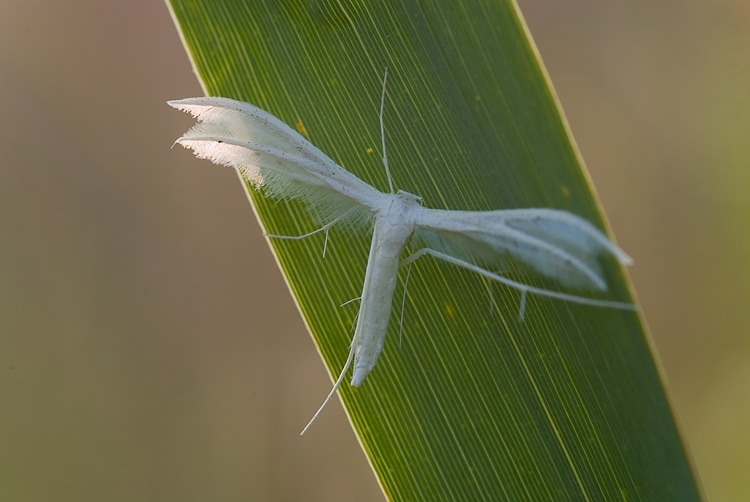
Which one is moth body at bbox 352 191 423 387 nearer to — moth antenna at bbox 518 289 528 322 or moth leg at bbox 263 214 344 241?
moth leg at bbox 263 214 344 241

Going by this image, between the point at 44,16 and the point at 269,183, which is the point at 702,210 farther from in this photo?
the point at 44,16

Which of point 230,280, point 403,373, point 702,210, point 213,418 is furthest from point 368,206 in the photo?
point 702,210

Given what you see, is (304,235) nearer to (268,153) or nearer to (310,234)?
(310,234)

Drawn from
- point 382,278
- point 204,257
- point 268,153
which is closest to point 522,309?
point 382,278

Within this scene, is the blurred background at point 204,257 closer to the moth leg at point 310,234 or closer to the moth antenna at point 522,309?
the moth leg at point 310,234

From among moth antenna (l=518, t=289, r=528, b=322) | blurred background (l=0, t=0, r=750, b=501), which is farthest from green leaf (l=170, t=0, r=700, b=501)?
blurred background (l=0, t=0, r=750, b=501)
